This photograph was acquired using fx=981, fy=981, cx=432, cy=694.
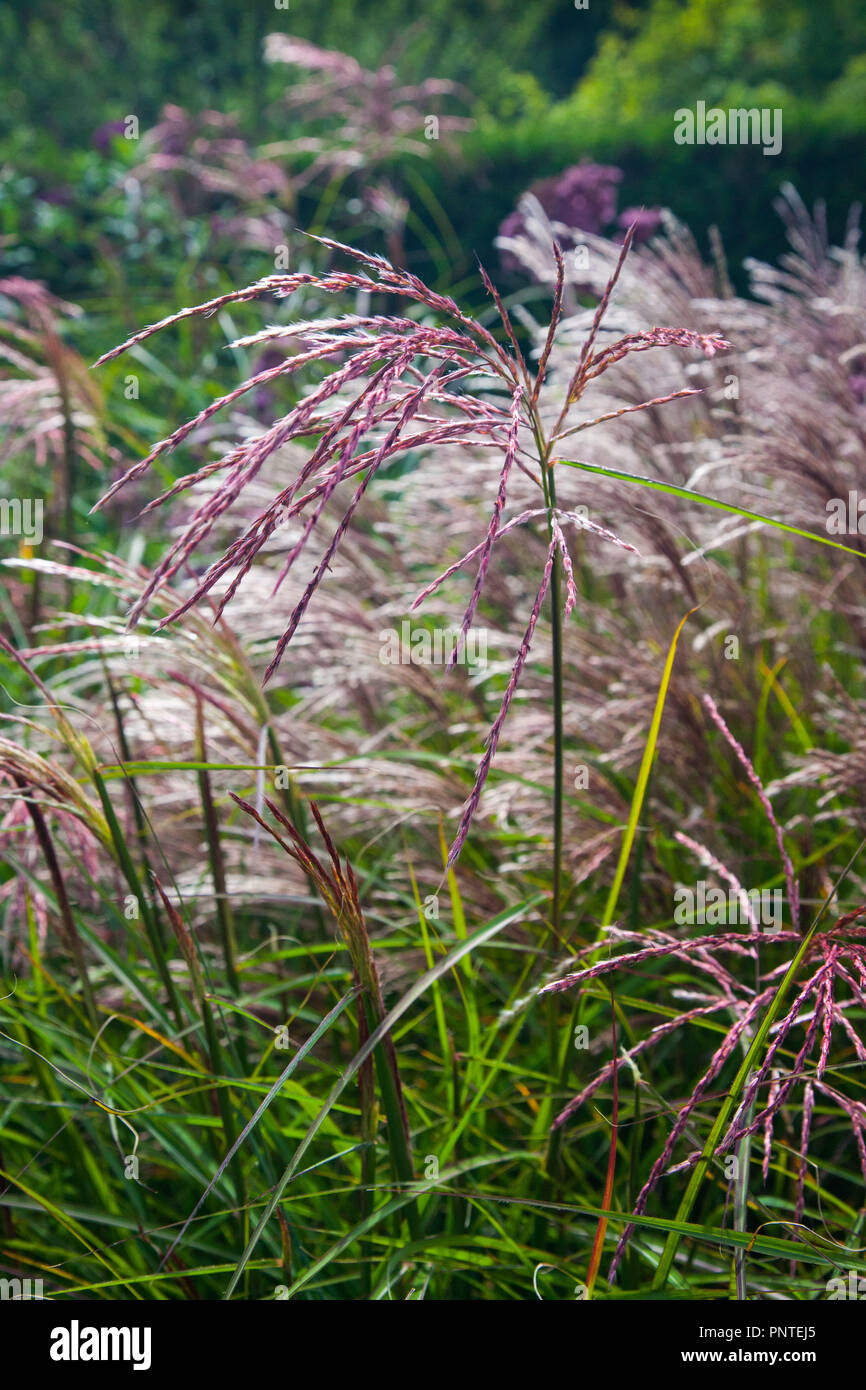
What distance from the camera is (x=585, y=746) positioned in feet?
6.60

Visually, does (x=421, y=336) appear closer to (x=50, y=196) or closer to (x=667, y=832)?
(x=667, y=832)

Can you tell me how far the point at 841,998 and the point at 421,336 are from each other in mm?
1266
